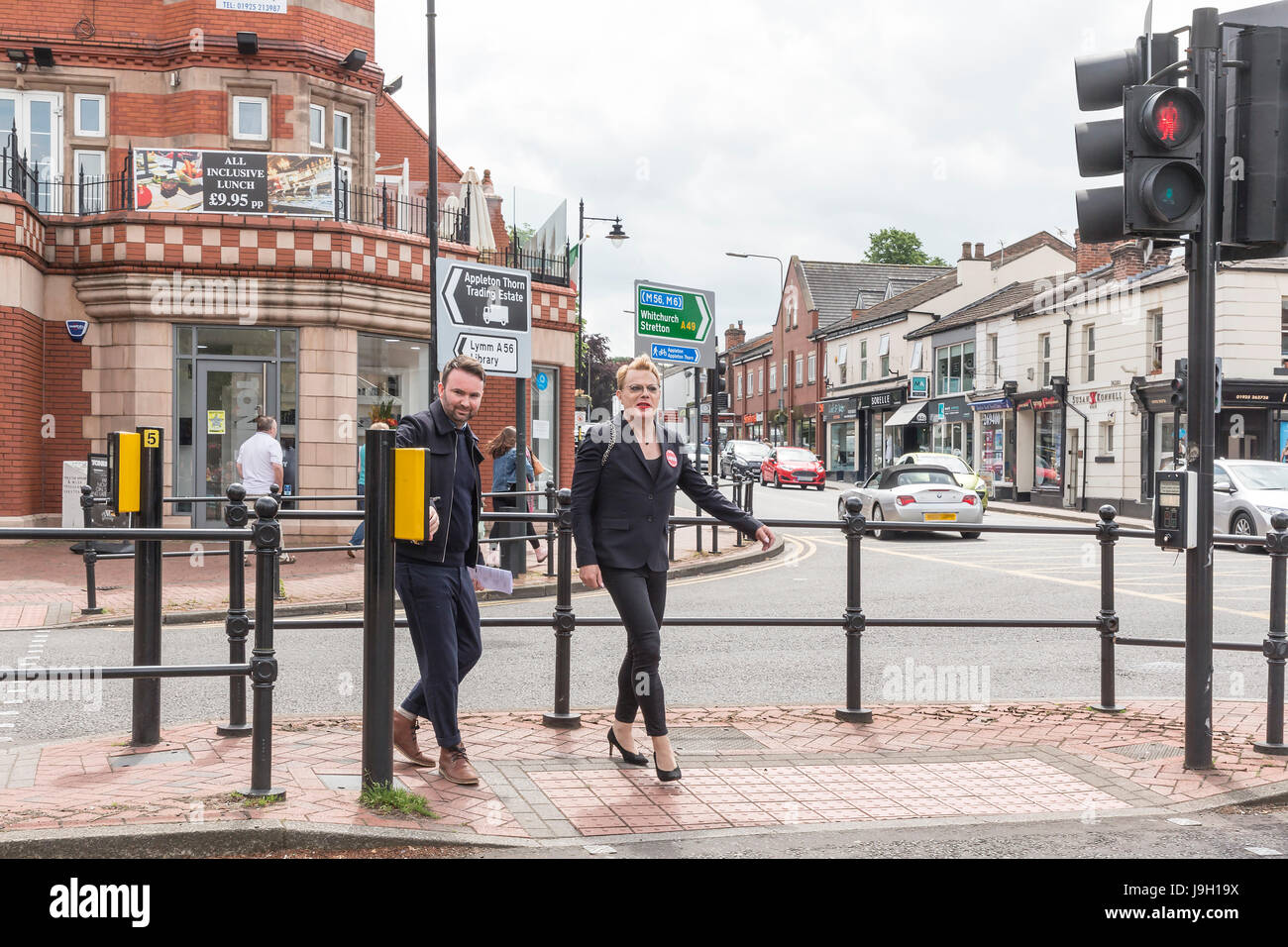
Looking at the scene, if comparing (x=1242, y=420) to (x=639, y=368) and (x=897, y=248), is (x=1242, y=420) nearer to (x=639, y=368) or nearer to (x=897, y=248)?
(x=639, y=368)

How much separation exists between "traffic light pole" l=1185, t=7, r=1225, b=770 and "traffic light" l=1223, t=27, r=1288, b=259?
9cm

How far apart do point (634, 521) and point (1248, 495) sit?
58.5 feet

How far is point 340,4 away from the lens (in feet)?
72.4

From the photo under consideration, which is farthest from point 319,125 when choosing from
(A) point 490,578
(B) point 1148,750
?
(B) point 1148,750

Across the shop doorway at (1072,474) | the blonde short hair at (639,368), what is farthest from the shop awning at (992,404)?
the blonde short hair at (639,368)

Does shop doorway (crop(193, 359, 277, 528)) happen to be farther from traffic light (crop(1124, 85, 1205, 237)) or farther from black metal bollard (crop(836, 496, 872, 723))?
traffic light (crop(1124, 85, 1205, 237))

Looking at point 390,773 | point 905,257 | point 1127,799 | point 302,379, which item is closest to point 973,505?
point 302,379

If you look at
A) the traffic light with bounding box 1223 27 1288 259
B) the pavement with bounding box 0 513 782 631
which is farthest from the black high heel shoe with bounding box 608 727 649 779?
the pavement with bounding box 0 513 782 631

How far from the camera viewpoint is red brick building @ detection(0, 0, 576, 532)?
18859mm

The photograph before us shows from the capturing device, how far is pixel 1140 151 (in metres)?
5.64

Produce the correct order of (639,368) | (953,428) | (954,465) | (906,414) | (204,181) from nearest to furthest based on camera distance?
1. (639,368)
2. (204,181)
3. (954,465)
4. (953,428)
5. (906,414)

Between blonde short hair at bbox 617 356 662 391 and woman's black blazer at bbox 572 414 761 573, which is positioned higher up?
blonde short hair at bbox 617 356 662 391
